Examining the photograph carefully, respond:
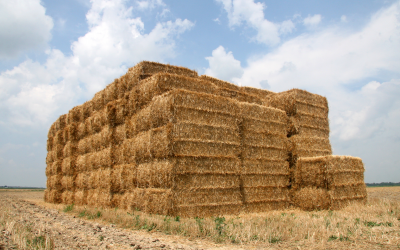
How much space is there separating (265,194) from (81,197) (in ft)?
25.3

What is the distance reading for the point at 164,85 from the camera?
9227 mm

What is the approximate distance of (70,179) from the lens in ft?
47.7

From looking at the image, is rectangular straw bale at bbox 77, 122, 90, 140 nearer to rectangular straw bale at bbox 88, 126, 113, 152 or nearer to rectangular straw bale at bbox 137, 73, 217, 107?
rectangular straw bale at bbox 88, 126, 113, 152

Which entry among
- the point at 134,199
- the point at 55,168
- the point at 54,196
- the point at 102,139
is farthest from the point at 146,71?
the point at 54,196

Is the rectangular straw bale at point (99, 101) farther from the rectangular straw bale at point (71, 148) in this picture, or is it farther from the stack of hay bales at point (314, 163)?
the stack of hay bales at point (314, 163)

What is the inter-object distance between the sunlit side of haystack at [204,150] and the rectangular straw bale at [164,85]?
30 millimetres

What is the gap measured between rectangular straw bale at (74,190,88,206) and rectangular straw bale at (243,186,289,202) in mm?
7075

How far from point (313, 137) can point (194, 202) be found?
5870 millimetres

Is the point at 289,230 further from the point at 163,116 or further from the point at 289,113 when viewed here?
the point at 289,113

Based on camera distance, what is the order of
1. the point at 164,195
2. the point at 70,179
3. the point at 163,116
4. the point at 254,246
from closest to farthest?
the point at 254,246, the point at 164,195, the point at 163,116, the point at 70,179

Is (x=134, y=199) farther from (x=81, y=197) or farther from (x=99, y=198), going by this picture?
(x=81, y=197)

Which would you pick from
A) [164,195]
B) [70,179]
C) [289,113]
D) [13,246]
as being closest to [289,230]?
[164,195]

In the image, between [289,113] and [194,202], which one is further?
[289,113]

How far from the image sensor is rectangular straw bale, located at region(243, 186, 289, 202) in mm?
9398
